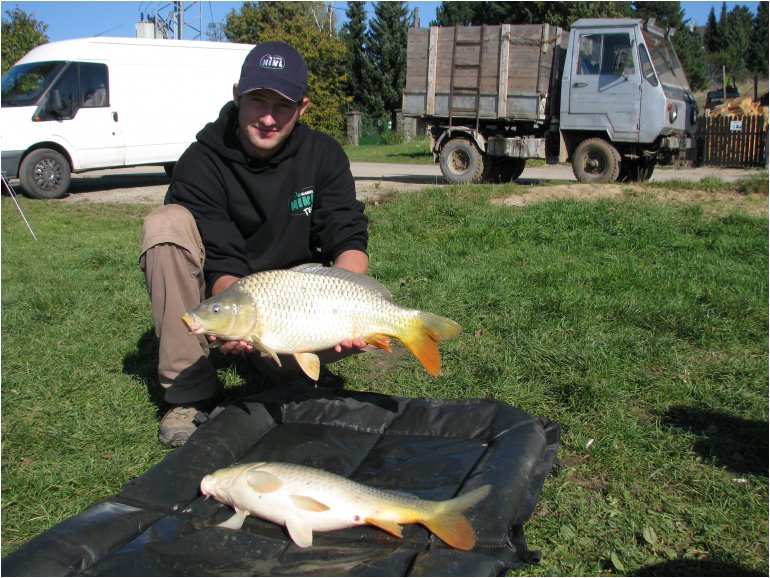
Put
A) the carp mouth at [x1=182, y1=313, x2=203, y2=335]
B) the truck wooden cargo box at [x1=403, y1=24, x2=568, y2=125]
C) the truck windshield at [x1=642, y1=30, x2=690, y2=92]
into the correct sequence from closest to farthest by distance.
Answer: the carp mouth at [x1=182, y1=313, x2=203, y2=335] < the truck windshield at [x1=642, y1=30, x2=690, y2=92] < the truck wooden cargo box at [x1=403, y1=24, x2=568, y2=125]

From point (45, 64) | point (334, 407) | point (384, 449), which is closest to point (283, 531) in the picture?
point (384, 449)

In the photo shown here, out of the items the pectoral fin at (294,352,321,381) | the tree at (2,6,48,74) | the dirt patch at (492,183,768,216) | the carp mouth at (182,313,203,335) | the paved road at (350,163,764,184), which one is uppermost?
the tree at (2,6,48,74)

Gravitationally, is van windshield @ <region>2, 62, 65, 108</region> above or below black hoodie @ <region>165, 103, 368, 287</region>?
above

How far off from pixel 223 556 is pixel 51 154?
11.8 meters

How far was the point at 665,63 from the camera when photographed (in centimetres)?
1175

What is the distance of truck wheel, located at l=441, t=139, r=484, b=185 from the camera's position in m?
12.3

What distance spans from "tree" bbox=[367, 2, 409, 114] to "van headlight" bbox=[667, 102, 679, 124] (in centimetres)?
2512

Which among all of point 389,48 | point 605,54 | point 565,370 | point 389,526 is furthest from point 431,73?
point 389,48

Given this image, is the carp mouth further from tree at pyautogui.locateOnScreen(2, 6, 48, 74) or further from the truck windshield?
tree at pyautogui.locateOnScreen(2, 6, 48, 74)

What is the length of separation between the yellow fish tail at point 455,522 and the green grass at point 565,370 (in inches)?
14.4

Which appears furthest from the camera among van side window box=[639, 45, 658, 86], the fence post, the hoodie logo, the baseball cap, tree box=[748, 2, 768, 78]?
tree box=[748, 2, 768, 78]

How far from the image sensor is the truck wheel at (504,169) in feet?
42.0

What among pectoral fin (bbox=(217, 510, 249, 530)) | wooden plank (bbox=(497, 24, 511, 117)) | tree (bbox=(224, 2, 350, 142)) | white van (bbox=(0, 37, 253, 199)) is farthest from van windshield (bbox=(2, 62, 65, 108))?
tree (bbox=(224, 2, 350, 142))

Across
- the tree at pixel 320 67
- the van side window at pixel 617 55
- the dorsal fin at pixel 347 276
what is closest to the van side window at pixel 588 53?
the van side window at pixel 617 55
